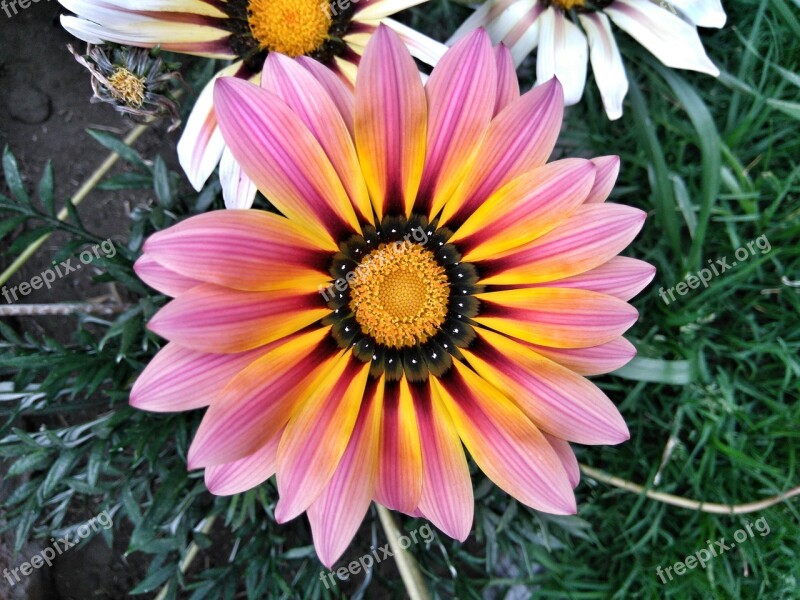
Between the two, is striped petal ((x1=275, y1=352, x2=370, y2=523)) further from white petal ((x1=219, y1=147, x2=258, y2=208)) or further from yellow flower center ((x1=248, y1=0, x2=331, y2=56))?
yellow flower center ((x1=248, y1=0, x2=331, y2=56))

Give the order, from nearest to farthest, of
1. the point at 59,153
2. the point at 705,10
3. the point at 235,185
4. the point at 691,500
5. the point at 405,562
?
the point at 235,185, the point at 705,10, the point at 405,562, the point at 59,153, the point at 691,500

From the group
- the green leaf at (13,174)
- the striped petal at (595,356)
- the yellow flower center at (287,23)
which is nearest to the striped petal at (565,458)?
the striped petal at (595,356)

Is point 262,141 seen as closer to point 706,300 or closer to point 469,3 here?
point 469,3

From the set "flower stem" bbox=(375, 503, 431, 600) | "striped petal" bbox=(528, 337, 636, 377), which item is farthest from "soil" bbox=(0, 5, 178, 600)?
"striped petal" bbox=(528, 337, 636, 377)

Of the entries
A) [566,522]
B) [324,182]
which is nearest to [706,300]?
[566,522]

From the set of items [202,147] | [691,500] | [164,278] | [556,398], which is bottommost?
[691,500]

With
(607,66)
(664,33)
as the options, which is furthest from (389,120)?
(664,33)

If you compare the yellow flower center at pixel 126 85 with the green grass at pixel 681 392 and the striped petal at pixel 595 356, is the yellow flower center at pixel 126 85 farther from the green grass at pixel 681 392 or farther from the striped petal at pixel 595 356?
the striped petal at pixel 595 356

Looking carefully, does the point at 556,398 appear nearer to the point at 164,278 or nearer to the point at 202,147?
the point at 164,278
